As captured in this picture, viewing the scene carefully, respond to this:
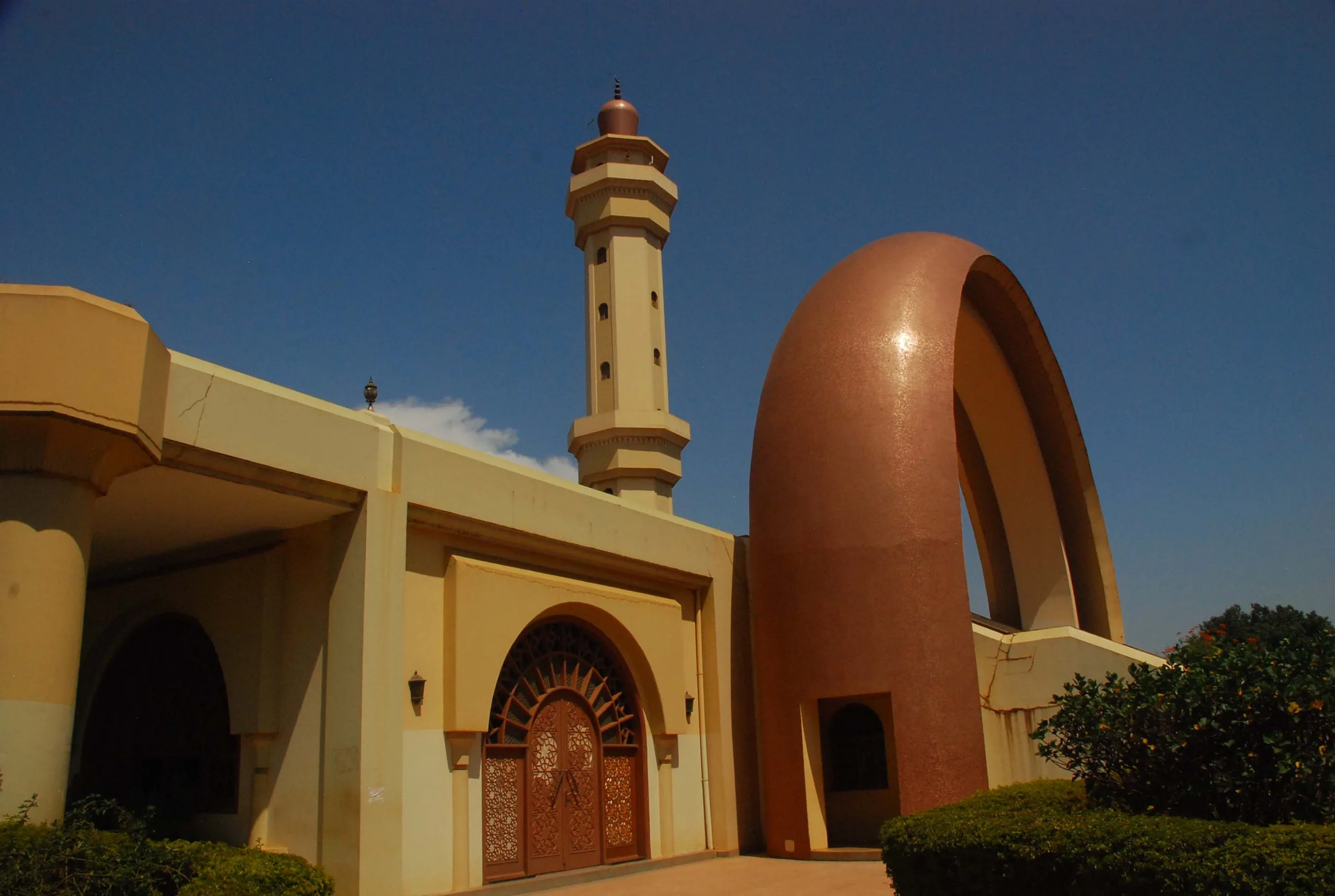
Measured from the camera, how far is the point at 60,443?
22.9ft

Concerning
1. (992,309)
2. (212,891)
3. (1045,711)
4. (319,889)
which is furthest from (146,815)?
(992,309)

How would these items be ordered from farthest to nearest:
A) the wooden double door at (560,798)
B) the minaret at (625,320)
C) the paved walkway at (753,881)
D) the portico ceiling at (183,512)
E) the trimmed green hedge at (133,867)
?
the minaret at (625,320) → the wooden double door at (560,798) → the paved walkway at (753,881) → the portico ceiling at (183,512) → the trimmed green hedge at (133,867)

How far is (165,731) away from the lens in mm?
10539

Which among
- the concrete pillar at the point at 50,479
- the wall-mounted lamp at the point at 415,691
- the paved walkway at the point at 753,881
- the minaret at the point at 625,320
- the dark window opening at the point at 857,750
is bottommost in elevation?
the paved walkway at the point at 753,881

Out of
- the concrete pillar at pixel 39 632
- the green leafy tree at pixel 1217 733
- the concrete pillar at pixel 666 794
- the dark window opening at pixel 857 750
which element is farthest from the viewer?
the dark window opening at pixel 857 750

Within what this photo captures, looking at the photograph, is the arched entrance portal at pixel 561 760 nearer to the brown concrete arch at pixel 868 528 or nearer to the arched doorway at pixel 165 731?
the brown concrete arch at pixel 868 528

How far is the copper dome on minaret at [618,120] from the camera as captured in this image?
2053 centimetres

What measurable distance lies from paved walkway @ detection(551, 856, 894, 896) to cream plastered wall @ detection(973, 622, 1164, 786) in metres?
2.61

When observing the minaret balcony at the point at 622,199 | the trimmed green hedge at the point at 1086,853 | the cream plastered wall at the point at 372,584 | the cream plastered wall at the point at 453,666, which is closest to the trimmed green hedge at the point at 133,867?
the cream plastered wall at the point at 372,584

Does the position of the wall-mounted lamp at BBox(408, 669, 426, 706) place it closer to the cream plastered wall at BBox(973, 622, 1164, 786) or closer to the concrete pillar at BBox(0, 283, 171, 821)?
the concrete pillar at BBox(0, 283, 171, 821)

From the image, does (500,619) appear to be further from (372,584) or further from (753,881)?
(753,881)

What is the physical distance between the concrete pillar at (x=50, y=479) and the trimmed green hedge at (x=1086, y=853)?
5659 millimetres

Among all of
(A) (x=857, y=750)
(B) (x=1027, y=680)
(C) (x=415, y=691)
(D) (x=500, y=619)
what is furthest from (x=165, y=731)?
(B) (x=1027, y=680)

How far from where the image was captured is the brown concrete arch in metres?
11.7
